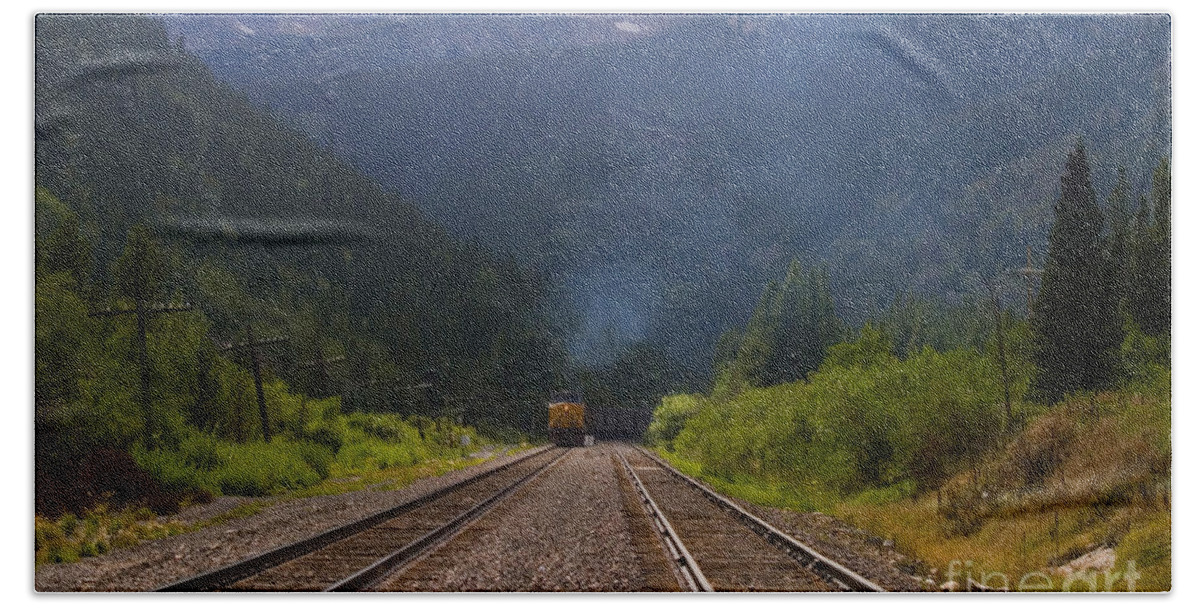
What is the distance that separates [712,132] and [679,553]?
10.3ft

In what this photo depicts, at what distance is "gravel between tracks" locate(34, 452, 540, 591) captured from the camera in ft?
16.9

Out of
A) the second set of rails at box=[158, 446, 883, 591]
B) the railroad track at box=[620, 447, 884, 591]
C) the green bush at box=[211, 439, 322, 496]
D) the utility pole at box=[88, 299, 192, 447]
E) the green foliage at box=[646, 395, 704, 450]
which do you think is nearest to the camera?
the second set of rails at box=[158, 446, 883, 591]

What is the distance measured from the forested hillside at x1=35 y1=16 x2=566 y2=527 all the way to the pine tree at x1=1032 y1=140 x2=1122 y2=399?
145 inches

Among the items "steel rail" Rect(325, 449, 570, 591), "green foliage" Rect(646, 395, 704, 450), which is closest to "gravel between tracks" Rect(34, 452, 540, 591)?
"steel rail" Rect(325, 449, 570, 591)

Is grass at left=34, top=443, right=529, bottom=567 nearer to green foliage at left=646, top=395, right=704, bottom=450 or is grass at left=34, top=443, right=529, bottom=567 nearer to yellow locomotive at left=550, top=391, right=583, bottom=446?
yellow locomotive at left=550, top=391, right=583, bottom=446

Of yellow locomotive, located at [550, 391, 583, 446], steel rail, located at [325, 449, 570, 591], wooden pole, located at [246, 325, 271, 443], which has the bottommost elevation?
steel rail, located at [325, 449, 570, 591]

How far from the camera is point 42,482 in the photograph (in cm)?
585

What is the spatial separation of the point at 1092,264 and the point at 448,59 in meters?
4.90

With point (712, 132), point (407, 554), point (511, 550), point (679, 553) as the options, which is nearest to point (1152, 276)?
point (712, 132)

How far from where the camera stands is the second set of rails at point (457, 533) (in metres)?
5.15

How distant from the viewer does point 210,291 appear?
20.0ft

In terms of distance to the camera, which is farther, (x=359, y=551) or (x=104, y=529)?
(x=359, y=551)

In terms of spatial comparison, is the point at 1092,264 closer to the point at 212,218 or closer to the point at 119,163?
the point at 212,218

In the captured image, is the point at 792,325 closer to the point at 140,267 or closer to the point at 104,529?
the point at 140,267
